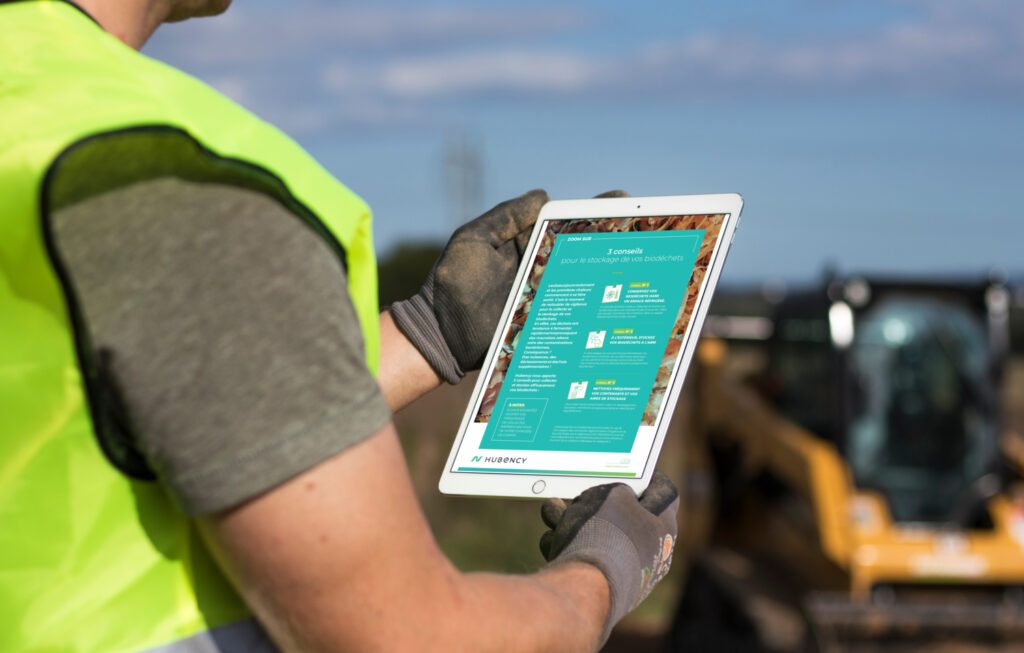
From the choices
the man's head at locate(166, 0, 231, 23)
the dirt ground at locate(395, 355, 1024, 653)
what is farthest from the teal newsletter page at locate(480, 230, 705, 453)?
the dirt ground at locate(395, 355, 1024, 653)

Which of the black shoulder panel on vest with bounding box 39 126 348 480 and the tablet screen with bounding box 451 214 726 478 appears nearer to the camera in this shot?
the black shoulder panel on vest with bounding box 39 126 348 480

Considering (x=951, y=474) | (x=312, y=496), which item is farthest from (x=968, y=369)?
(x=312, y=496)

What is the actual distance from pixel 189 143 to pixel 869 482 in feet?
32.0

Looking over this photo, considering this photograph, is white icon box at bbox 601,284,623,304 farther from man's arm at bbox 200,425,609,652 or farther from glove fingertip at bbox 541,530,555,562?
man's arm at bbox 200,425,609,652

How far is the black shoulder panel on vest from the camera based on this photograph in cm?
129

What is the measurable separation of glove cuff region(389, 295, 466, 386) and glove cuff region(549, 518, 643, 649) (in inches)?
24.3

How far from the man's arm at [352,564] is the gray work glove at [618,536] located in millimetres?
318

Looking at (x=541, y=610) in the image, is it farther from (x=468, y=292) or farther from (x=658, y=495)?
(x=468, y=292)

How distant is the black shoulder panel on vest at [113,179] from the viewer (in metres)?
1.29

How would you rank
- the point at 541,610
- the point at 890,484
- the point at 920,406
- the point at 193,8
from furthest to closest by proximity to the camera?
the point at 890,484
the point at 920,406
the point at 193,8
the point at 541,610

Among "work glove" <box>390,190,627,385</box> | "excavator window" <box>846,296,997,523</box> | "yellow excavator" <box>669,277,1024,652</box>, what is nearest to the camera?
"work glove" <box>390,190,627,385</box>

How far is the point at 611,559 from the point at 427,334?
2.37ft

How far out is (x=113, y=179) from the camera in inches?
51.4

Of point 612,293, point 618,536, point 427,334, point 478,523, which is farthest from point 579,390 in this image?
point 478,523
